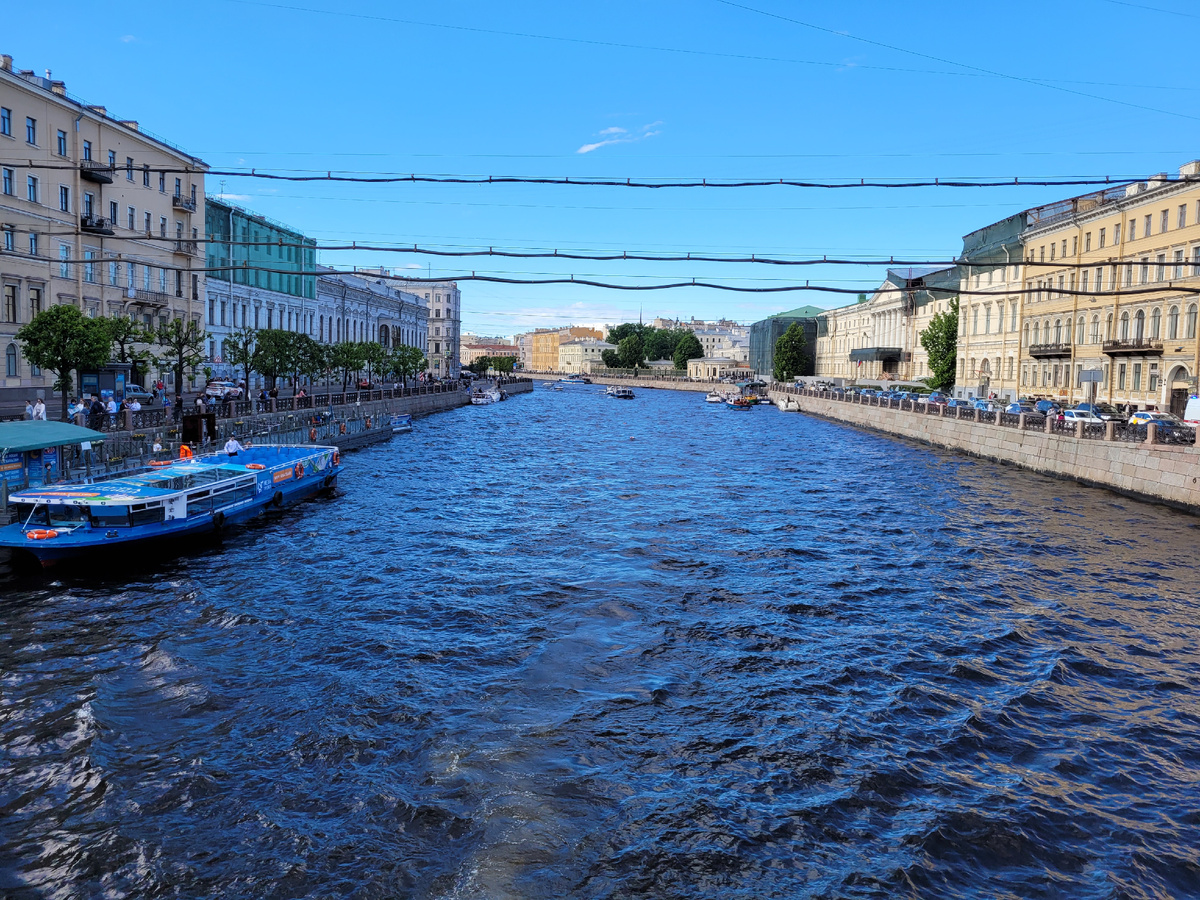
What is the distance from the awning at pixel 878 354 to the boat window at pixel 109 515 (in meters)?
85.4

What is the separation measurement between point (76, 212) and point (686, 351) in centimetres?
14808

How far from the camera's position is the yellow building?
1500 inches

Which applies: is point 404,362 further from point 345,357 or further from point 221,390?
point 221,390

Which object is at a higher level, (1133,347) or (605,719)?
(1133,347)

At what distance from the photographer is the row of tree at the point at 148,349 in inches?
996

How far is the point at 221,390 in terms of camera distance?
143 ft

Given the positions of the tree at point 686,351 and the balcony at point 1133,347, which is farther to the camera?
the tree at point 686,351

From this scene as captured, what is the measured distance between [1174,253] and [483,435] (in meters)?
36.3

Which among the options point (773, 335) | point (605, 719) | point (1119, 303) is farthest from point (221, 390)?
point (773, 335)

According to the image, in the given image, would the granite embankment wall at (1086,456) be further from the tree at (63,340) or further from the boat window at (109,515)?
the tree at (63,340)

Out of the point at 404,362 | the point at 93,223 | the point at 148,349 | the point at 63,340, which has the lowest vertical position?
the point at 63,340

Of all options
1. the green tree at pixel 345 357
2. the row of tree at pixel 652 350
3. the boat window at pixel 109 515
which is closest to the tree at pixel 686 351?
the row of tree at pixel 652 350

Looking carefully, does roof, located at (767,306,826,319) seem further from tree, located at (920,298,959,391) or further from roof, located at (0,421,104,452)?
roof, located at (0,421,104,452)

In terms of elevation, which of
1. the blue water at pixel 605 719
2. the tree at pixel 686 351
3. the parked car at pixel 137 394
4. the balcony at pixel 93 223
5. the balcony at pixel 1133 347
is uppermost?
the tree at pixel 686 351
